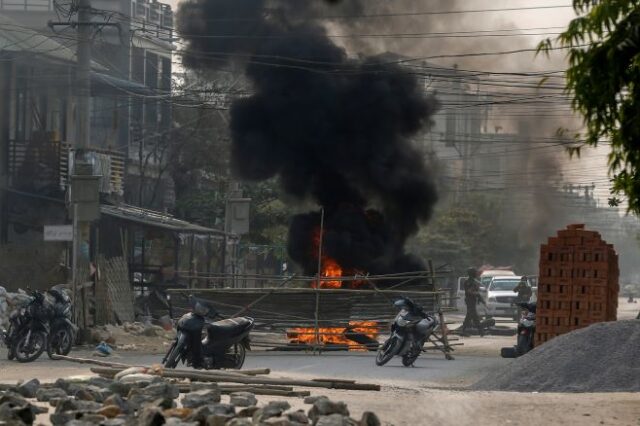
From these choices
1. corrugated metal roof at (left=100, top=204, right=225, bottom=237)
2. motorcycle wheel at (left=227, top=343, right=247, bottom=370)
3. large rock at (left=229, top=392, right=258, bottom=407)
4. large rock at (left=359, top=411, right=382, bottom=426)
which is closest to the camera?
large rock at (left=359, top=411, right=382, bottom=426)

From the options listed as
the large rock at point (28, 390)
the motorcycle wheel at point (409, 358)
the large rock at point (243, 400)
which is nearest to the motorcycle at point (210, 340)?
the motorcycle wheel at point (409, 358)

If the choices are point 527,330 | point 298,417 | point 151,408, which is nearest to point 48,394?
point 151,408

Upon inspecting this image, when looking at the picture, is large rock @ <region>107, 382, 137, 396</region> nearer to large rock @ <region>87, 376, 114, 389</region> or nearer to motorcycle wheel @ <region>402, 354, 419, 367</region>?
large rock @ <region>87, 376, 114, 389</region>

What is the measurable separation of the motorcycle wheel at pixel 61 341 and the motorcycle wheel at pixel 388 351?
516 centimetres

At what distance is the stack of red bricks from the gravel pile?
3043mm

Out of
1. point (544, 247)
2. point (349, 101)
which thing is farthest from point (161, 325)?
point (544, 247)

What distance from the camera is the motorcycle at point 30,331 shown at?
71.2 feet

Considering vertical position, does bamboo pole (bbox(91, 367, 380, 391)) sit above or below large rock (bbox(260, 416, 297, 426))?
below

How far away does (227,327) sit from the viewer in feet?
66.3

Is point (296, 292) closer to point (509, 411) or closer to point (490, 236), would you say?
point (509, 411)

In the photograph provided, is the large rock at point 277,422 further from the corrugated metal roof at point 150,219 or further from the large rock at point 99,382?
the corrugated metal roof at point 150,219

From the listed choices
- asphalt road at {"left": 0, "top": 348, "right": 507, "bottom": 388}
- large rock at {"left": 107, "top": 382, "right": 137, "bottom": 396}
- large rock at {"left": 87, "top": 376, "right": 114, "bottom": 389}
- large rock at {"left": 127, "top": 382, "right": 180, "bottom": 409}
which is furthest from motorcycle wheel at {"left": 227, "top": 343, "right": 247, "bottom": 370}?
large rock at {"left": 127, "top": 382, "right": 180, "bottom": 409}

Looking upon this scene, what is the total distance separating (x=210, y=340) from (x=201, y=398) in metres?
7.43

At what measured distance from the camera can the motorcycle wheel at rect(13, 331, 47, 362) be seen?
850 inches
